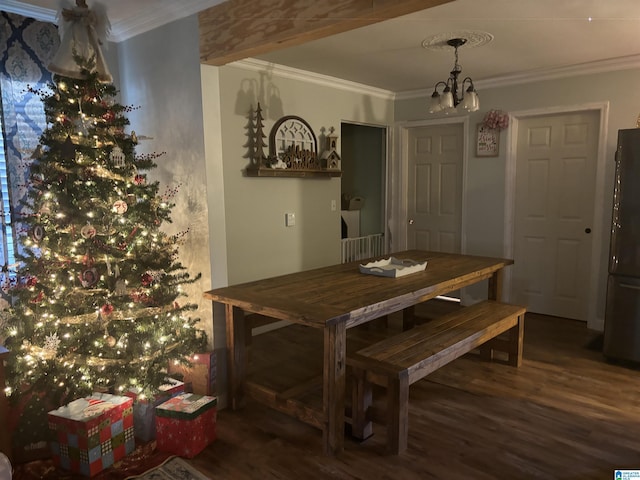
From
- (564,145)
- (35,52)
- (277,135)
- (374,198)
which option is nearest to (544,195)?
(564,145)

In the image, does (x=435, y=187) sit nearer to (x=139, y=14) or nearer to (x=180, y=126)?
(x=180, y=126)

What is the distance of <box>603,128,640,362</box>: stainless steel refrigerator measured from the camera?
3.31m

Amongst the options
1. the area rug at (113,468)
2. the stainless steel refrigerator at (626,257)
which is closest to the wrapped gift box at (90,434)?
the area rug at (113,468)

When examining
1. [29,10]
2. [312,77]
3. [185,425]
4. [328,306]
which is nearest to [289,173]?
[312,77]

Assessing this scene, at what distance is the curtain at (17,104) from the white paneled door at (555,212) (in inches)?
161

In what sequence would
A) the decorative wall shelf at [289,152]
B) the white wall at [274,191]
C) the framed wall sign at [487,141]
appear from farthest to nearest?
the framed wall sign at [487,141] < the decorative wall shelf at [289,152] < the white wall at [274,191]

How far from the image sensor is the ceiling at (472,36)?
276 centimetres

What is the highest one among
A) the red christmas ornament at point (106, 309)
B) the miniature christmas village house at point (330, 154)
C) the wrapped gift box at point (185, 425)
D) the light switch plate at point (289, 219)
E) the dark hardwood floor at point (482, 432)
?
the miniature christmas village house at point (330, 154)

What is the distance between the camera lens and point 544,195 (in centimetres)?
453

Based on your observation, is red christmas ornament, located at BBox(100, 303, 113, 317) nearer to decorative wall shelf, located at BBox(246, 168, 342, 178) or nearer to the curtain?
the curtain

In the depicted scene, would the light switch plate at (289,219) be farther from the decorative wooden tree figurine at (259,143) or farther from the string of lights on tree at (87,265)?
the string of lights on tree at (87,265)

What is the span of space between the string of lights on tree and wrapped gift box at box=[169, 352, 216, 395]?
28 centimetres

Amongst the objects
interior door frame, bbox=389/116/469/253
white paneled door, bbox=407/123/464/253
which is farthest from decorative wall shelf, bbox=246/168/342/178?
white paneled door, bbox=407/123/464/253

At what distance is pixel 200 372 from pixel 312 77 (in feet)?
9.47
